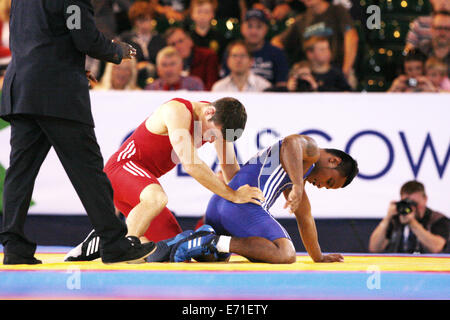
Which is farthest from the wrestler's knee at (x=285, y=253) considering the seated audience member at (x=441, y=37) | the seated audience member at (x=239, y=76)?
the seated audience member at (x=441, y=37)

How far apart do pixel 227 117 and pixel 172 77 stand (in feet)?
9.59

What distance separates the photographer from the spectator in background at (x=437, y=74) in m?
6.78

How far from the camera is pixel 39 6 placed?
3090 mm

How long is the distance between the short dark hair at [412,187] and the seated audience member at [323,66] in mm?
1383

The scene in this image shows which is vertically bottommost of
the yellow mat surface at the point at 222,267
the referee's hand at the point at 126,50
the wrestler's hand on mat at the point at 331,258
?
the wrestler's hand on mat at the point at 331,258

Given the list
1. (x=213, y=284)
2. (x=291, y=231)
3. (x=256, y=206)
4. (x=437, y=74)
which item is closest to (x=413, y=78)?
(x=437, y=74)

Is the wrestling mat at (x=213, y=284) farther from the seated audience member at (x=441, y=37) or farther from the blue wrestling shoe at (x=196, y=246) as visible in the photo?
the seated audience member at (x=441, y=37)

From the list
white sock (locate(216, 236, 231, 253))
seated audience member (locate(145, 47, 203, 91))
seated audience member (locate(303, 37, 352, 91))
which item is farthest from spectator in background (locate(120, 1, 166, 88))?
white sock (locate(216, 236, 231, 253))

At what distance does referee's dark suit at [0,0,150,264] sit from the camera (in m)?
3.07

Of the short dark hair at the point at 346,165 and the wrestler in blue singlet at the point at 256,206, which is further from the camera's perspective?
the short dark hair at the point at 346,165

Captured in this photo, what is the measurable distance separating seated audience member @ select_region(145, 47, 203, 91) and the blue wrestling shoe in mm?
2931

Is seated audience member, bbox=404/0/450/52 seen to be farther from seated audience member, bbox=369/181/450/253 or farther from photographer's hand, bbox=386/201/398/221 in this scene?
photographer's hand, bbox=386/201/398/221

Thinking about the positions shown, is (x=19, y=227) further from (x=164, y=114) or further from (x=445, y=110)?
(x=445, y=110)

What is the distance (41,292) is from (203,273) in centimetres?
72
